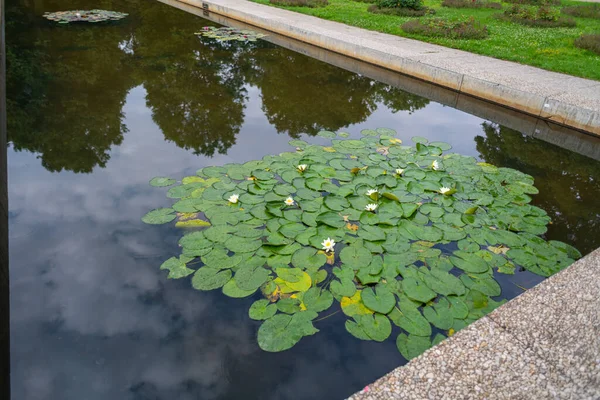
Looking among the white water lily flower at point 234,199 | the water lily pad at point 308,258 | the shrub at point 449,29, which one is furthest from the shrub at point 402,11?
the water lily pad at point 308,258

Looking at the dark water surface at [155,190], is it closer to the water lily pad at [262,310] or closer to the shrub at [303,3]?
the water lily pad at [262,310]

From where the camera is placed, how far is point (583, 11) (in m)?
11.4

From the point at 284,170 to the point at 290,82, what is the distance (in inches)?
119

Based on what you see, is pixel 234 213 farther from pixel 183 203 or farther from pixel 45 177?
pixel 45 177

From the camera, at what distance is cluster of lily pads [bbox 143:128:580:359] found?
233cm

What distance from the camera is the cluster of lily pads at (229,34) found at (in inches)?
341

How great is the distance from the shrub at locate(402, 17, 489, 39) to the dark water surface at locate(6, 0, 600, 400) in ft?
9.20

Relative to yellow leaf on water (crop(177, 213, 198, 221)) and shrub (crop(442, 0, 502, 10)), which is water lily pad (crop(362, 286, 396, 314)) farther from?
shrub (crop(442, 0, 502, 10))

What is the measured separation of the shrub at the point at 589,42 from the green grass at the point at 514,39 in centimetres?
12

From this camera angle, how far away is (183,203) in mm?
3277

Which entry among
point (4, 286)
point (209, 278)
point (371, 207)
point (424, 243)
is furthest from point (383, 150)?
point (4, 286)

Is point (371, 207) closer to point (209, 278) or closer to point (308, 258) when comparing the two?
point (308, 258)

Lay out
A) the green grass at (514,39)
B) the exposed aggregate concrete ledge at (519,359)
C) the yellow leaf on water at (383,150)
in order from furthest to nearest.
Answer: the green grass at (514,39) < the yellow leaf on water at (383,150) < the exposed aggregate concrete ledge at (519,359)

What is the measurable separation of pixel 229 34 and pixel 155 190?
6502mm
